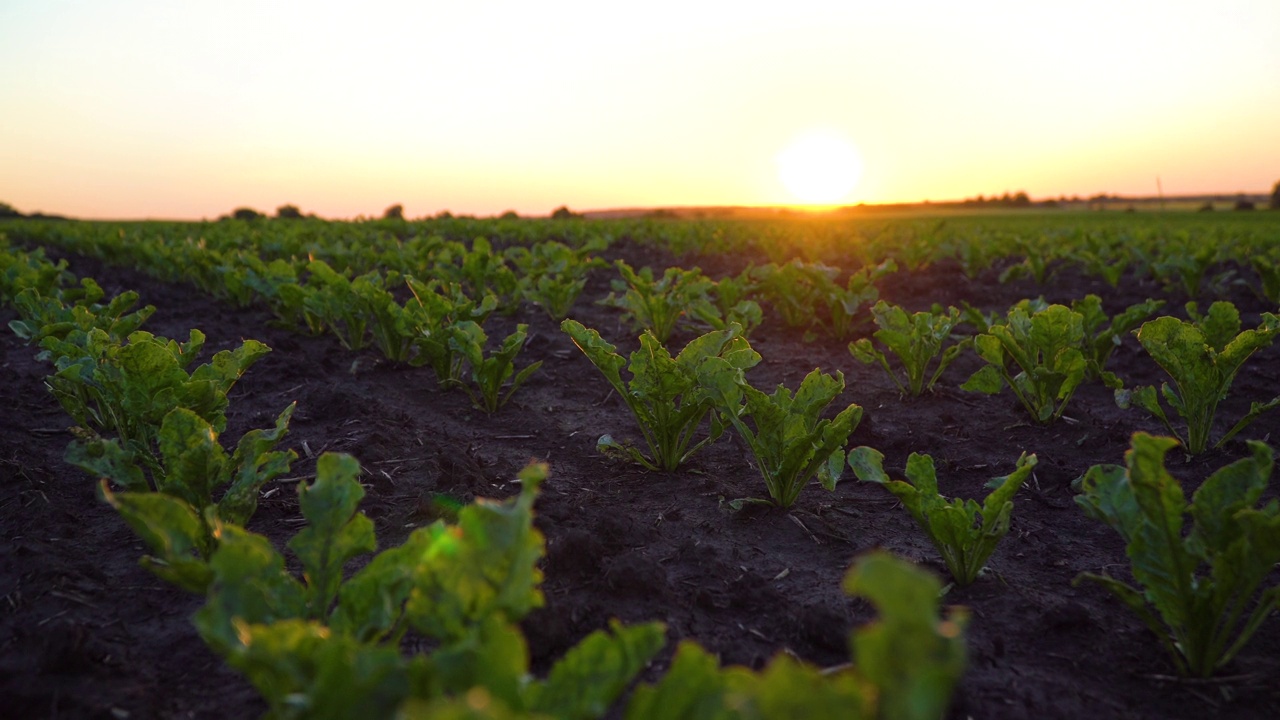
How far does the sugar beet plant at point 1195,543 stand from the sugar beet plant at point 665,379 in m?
1.21

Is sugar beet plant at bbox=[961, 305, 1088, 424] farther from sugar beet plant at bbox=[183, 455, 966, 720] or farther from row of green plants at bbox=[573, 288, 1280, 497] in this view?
sugar beet plant at bbox=[183, 455, 966, 720]

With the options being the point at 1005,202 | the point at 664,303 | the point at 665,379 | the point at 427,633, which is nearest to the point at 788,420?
the point at 665,379

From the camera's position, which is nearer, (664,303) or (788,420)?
(788,420)

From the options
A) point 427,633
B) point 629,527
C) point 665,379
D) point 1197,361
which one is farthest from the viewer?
point 1197,361

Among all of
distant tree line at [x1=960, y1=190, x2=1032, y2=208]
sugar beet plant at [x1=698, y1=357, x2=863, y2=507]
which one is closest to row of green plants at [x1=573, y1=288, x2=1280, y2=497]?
sugar beet plant at [x1=698, y1=357, x2=863, y2=507]

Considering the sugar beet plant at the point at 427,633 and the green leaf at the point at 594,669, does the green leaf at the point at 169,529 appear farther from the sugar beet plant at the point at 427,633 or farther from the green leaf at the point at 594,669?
the green leaf at the point at 594,669

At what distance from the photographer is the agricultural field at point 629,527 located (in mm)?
1249

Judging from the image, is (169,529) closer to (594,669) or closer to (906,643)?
Result: (594,669)

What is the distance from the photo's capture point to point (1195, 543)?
181cm

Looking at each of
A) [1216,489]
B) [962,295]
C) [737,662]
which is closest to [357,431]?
[737,662]

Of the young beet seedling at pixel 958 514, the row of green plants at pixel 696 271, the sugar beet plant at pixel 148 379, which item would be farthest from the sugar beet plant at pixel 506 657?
the row of green plants at pixel 696 271

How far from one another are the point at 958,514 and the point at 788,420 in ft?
2.19

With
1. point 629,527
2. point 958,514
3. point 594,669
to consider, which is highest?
point 594,669

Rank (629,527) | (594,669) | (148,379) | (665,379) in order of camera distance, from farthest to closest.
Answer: (665,379), (629,527), (148,379), (594,669)
